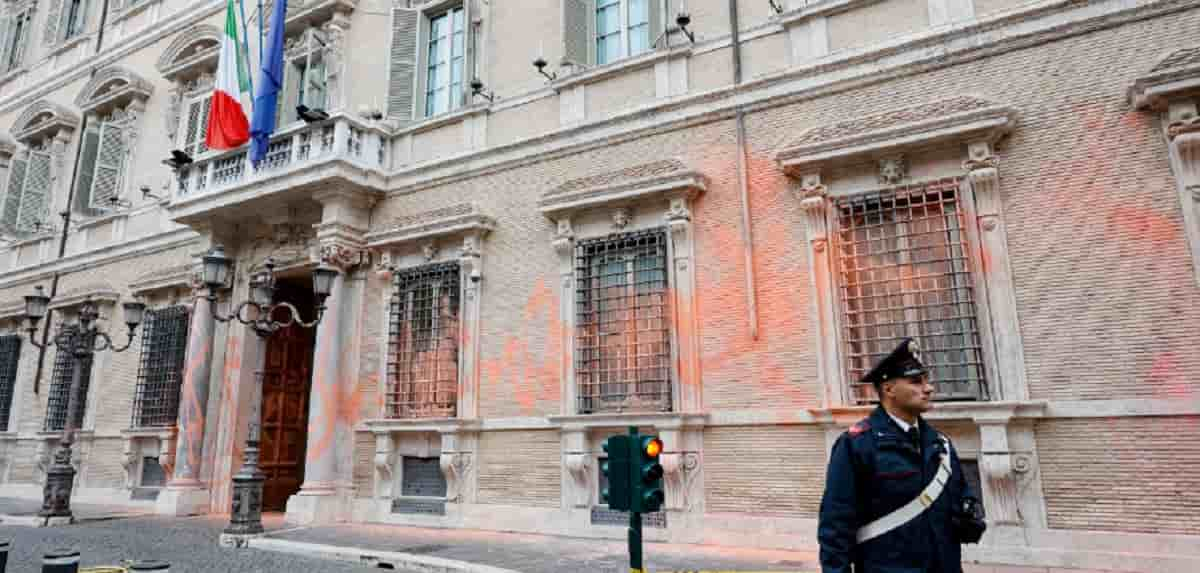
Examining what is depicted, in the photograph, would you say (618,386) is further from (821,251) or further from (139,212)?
(139,212)

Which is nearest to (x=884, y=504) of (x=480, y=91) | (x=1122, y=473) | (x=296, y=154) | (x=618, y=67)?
(x=1122, y=473)

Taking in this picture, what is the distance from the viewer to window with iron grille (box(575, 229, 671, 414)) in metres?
9.62

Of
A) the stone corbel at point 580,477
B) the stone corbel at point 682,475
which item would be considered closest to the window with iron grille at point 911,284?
the stone corbel at point 682,475

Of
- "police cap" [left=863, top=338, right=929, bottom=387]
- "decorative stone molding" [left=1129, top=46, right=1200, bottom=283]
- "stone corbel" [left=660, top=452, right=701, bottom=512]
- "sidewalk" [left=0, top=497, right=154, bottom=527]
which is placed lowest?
"sidewalk" [left=0, top=497, right=154, bottom=527]

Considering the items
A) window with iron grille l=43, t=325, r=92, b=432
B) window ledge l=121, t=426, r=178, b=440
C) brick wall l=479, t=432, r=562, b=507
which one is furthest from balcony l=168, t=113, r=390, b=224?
window with iron grille l=43, t=325, r=92, b=432

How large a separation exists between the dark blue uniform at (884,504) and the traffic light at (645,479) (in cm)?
156

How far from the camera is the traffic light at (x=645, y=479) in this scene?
4.54m

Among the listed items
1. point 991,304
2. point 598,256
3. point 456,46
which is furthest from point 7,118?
point 991,304

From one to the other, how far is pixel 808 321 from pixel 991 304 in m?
1.89

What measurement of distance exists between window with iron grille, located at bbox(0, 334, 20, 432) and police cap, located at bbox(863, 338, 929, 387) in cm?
2177

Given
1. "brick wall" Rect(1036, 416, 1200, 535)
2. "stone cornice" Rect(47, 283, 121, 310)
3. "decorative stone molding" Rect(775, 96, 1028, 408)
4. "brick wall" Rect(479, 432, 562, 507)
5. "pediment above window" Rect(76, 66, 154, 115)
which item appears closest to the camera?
"brick wall" Rect(1036, 416, 1200, 535)

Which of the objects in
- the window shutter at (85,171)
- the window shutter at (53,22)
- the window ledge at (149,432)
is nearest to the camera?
the window ledge at (149,432)

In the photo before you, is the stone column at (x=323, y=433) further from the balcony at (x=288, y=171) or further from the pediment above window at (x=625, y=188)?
the pediment above window at (x=625, y=188)

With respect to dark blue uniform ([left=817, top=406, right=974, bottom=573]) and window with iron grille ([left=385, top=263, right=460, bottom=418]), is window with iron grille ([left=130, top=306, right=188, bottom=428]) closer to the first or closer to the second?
window with iron grille ([left=385, top=263, right=460, bottom=418])
